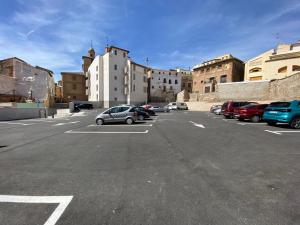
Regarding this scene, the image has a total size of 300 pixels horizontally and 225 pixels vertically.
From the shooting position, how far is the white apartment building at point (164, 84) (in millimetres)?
70444

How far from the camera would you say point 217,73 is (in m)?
54.7

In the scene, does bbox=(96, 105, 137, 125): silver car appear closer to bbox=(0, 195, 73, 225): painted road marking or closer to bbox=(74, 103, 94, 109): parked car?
bbox=(0, 195, 73, 225): painted road marking

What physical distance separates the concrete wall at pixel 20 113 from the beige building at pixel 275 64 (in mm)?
46823

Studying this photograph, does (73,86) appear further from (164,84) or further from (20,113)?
(20,113)

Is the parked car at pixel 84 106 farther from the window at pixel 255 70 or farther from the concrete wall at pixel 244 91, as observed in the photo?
the window at pixel 255 70

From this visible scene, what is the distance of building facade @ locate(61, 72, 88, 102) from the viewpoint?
202ft

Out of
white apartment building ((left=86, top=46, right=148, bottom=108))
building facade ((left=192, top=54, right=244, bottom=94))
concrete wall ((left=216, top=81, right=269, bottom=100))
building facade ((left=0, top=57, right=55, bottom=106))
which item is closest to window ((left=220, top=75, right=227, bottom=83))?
building facade ((left=192, top=54, right=244, bottom=94))

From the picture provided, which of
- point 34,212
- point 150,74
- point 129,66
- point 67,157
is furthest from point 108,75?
point 34,212

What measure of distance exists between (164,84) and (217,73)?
2407 cm

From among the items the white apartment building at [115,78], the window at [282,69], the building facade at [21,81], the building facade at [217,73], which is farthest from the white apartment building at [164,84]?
the building facade at [21,81]

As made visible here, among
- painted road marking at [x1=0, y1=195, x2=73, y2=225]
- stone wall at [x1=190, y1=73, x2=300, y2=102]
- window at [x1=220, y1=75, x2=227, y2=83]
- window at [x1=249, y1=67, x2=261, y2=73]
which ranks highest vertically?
window at [x1=249, y1=67, x2=261, y2=73]

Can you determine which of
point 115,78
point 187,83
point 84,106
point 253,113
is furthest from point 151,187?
point 187,83

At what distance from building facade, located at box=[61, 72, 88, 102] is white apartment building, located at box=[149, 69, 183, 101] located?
1019 inches

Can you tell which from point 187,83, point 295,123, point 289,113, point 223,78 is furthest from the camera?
point 187,83
